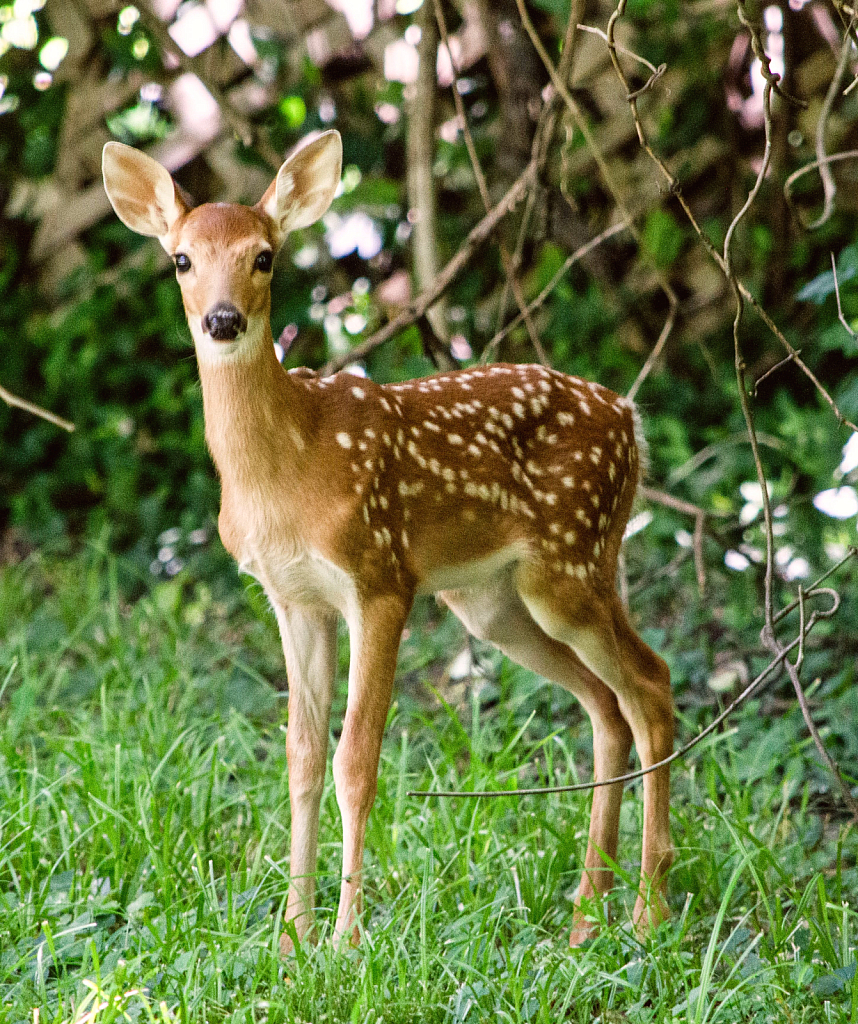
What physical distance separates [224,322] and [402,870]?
1.47 meters

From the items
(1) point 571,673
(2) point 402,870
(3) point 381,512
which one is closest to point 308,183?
(3) point 381,512

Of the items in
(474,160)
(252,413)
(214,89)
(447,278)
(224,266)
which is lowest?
(252,413)

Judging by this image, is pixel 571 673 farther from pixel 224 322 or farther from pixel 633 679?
pixel 224 322

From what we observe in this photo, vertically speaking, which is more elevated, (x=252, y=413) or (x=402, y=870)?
(x=252, y=413)

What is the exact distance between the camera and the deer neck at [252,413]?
274cm

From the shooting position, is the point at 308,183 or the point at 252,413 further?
the point at 308,183

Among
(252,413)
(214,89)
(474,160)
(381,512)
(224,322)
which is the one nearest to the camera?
(224,322)

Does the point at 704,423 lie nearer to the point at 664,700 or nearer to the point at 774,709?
the point at 774,709

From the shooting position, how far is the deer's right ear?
9.30ft

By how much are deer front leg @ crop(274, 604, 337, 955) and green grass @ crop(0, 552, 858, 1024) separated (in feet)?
0.52

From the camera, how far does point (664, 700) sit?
129 inches

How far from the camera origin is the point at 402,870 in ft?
10.5

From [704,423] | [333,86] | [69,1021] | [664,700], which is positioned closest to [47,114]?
[333,86]

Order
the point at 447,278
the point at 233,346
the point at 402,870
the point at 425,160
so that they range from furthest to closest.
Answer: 1. the point at 425,160
2. the point at 447,278
3. the point at 402,870
4. the point at 233,346
